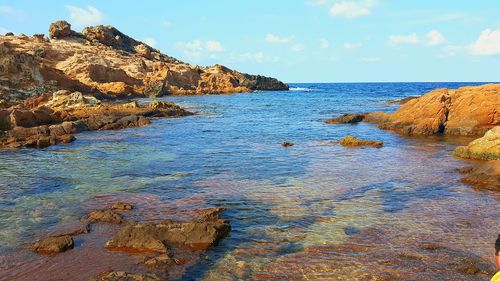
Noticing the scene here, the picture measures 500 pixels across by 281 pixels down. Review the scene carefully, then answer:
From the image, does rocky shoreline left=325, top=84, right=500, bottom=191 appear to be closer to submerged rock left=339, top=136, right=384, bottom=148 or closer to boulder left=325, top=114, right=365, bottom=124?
boulder left=325, top=114, right=365, bottom=124

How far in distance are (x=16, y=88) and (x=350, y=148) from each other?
3861cm

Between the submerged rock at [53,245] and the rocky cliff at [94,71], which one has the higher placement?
the rocky cliff at [94,71]

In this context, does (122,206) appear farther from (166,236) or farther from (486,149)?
(486,149)

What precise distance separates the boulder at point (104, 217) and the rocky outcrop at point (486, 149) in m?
15.6

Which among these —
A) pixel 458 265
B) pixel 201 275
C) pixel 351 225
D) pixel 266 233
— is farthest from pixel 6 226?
pixel 458 265

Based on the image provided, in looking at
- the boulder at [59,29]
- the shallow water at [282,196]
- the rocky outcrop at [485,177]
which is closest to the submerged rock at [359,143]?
the shallow water at [282,196]

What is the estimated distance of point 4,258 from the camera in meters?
8.23

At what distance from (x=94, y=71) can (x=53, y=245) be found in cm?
6414

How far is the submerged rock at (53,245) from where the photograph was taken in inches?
337

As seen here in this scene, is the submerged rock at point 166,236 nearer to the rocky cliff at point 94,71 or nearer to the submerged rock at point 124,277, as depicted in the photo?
the submerged rock at point 124,277

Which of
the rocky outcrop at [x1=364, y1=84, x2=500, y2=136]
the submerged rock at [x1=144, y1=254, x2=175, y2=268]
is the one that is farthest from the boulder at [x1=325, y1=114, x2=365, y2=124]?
the submerged rock at [x1=144, y1=254, x2=175, y2=268]

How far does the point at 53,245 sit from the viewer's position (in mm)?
8664

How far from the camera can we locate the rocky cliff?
46.9 meters

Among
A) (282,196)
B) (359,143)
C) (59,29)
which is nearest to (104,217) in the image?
(282,196)
